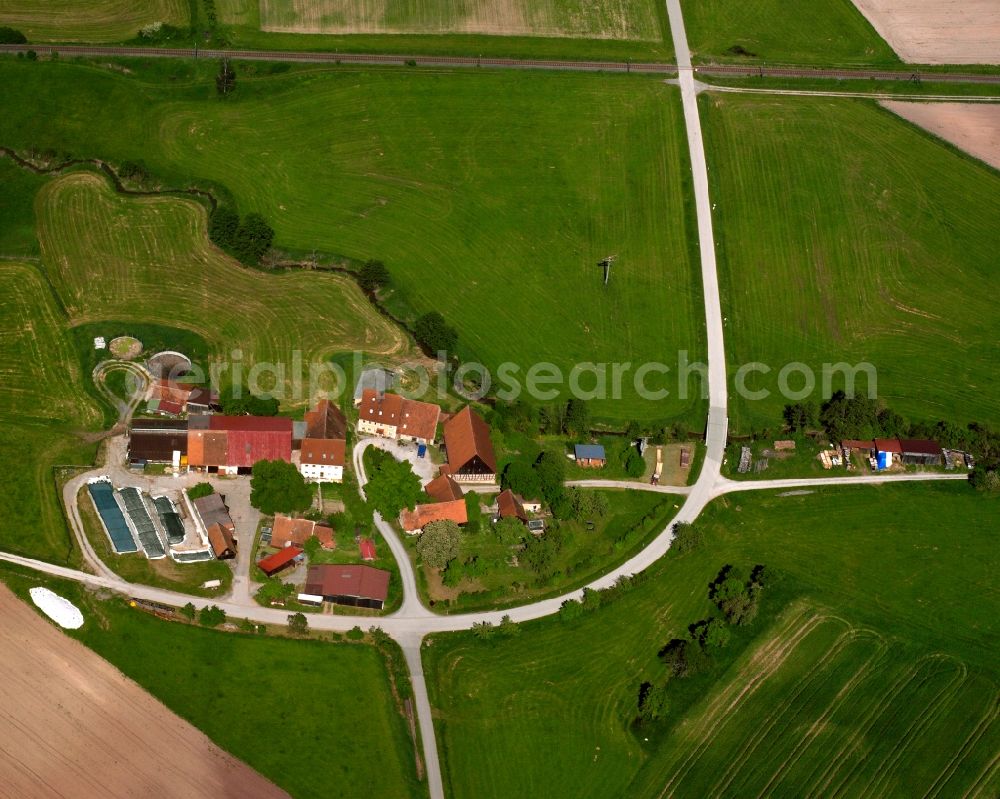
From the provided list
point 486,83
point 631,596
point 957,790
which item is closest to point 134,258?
point 486,83

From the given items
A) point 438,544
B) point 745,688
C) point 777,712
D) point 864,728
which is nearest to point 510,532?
point 438,544

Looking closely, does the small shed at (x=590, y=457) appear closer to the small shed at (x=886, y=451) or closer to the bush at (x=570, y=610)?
the bush at (x=570, y=610)

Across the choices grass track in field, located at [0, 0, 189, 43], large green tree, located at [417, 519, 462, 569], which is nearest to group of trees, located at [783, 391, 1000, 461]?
large green tree, located at [417, 519, 462, 569]

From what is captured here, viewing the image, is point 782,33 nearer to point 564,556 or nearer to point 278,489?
point 564,556

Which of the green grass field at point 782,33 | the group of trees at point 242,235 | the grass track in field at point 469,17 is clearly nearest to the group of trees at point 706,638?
the group of trees at point 242,235

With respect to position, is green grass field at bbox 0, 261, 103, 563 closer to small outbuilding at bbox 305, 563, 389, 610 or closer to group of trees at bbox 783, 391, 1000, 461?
small outbuilding at bbox 305, 563, 389, 610

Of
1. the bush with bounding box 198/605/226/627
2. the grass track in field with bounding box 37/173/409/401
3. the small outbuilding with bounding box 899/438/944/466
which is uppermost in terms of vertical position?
the grass track in field with bounding box 37/173/409/401

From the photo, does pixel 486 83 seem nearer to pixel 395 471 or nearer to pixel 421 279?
pixel 421 279
